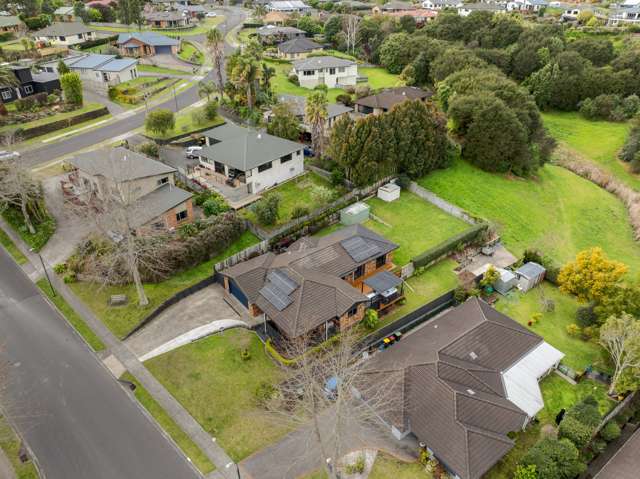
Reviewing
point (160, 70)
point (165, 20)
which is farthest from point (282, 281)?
point (165, 20)

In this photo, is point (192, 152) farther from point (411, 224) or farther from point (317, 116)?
A: point (411, 224)

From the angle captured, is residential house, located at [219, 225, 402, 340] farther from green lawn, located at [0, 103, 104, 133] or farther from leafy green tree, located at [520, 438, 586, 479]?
green lawn, located at [0, 103, 104, 133]

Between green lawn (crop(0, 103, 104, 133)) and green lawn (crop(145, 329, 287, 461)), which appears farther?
green lawn (crop(0, 103, 104, 133))

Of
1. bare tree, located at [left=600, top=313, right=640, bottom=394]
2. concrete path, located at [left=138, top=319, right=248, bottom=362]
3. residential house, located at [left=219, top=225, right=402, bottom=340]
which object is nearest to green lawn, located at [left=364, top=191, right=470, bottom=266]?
residential house, located at [left=219, top=225, right=402, bottom=340]

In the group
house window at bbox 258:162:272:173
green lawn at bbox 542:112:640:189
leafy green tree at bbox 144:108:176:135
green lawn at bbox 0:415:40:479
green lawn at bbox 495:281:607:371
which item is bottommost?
green lawn at bbox 542:112:640:189

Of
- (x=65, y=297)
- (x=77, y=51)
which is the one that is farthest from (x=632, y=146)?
(x=77, y=51)

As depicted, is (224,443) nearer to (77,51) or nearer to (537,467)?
(537,467)

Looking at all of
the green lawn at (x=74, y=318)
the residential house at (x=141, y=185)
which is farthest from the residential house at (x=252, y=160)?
the green lawn at (x=74, y=318)

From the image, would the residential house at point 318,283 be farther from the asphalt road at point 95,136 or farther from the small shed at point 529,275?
the asphalt road at point 95,136
